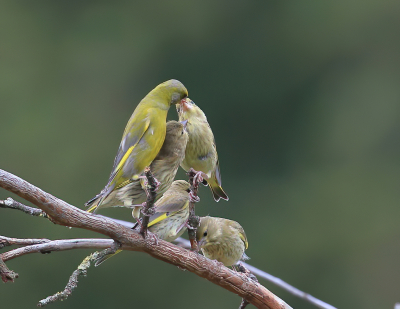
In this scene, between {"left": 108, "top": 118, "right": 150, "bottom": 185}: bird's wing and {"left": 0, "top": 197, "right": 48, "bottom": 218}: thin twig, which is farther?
{"left": 108, "top": 118, "right": 150, "bottom": 185}: bird's wing

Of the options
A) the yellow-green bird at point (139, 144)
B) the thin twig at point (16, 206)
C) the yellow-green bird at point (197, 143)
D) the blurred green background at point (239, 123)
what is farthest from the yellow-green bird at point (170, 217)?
the blurred green background at point (239, 123)

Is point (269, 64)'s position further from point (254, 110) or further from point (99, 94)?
point (99, 94)

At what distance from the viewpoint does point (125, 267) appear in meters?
12.1

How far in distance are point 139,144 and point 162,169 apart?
0.23 m

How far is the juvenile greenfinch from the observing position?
2.96 m

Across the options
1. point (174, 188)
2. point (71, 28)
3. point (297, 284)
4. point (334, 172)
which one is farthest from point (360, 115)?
point (174, 188)

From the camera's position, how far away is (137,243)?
2672 mm

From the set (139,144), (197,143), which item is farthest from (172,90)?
(197,143)

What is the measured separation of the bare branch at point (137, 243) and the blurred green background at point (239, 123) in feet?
24.1

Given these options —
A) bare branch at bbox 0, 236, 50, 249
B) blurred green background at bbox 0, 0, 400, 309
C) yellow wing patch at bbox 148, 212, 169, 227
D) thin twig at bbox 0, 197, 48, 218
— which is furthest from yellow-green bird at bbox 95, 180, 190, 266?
blurred green background at bbox 0, 0, 400, 309

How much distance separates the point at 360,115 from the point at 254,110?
7.91 ft

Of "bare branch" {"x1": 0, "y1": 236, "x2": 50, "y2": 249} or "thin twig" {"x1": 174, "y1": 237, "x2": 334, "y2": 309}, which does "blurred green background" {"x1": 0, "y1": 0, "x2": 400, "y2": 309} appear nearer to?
"thin twig" {"x1": 174, "y1": 237, "x2": 334, "y2": 309}

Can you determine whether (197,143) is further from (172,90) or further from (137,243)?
(137,243)

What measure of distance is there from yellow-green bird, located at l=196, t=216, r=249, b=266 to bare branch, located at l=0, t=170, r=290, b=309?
0.70 meters
